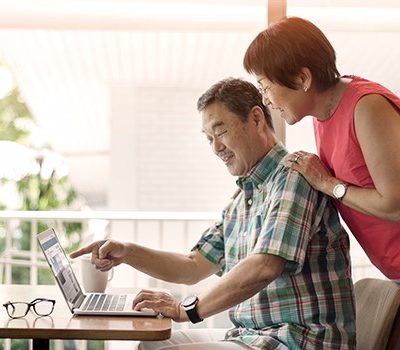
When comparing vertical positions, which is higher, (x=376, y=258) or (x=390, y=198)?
(x=390, y=198)

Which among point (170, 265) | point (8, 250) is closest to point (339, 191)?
point (170, 265)

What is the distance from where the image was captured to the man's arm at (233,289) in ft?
7.13

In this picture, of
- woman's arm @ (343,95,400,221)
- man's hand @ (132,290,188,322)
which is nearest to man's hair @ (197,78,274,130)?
woman's arm @ (343,95,400,221)

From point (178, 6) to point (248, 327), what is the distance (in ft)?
5.80

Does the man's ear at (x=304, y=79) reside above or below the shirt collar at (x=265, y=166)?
above

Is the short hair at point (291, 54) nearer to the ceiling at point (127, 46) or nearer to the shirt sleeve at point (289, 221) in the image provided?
the shirt sleeve at point (289, 221)

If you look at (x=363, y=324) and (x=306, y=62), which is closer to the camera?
(x=306, y=62)

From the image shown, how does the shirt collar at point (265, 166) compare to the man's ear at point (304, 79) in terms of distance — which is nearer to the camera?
the man's ear at point (304, 79)

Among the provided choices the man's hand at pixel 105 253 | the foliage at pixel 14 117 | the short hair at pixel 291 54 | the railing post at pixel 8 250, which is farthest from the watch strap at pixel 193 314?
the foliage at pixel 14 117

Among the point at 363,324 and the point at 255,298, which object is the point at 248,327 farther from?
the point at 363,324

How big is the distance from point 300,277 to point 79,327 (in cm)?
62

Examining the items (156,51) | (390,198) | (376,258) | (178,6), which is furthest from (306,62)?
(156,51)

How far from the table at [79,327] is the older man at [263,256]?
105 mm

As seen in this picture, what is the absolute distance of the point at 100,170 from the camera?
969 centimetres
